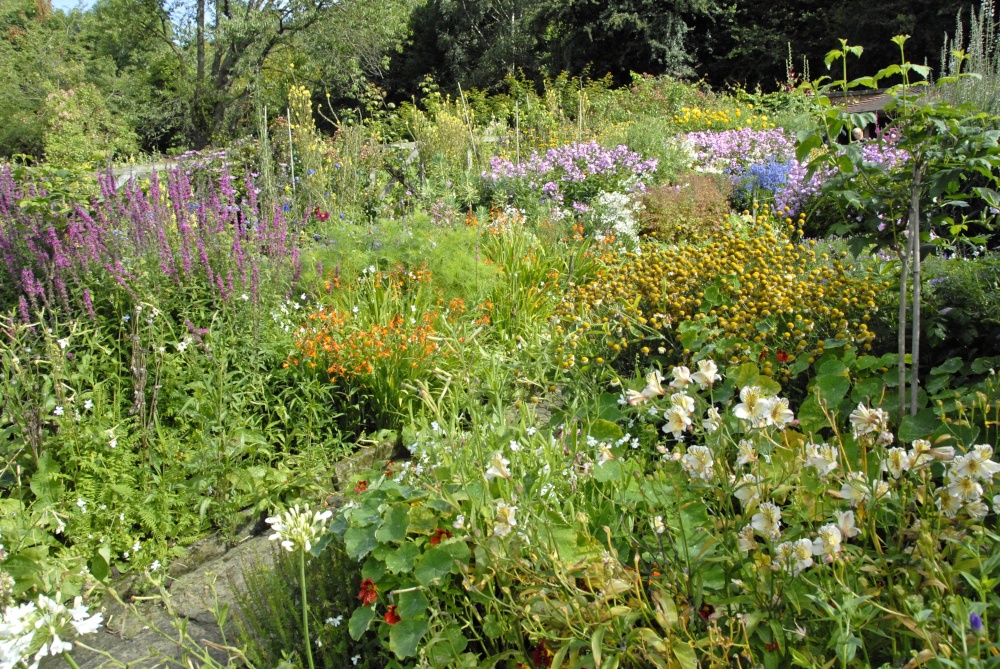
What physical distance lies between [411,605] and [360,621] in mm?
131

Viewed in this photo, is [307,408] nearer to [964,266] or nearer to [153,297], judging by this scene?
[153,297]

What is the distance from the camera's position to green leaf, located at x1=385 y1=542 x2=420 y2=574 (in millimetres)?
1678

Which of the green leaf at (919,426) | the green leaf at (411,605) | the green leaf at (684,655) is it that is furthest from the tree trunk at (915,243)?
the green leaf at (411,605)

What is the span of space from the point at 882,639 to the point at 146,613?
2.23 meters

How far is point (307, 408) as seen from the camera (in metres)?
3.25

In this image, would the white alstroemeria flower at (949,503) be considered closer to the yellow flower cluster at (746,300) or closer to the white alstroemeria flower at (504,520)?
the white alstroemeria flower at (504,520)

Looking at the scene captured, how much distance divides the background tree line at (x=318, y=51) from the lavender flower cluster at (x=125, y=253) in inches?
579

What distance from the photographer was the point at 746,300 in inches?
110

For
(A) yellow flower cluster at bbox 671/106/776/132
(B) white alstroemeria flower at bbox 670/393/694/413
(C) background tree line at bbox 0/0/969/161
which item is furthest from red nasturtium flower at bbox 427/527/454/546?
(C) background tree line at bbox 0/0/969/161

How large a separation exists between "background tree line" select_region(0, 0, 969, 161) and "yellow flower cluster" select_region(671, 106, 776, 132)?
7422 millimetres

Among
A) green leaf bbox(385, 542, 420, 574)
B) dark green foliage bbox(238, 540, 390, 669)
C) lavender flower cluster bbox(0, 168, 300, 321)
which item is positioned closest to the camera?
green leaf bbox(385, 542, 420, 574)

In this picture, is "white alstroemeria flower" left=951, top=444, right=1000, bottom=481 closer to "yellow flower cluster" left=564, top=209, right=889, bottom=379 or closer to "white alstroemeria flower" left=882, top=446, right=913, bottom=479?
"white alstroemeria flower" left=882, top=446, right=913, bottom=479

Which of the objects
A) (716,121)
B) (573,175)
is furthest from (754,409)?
(716,121)

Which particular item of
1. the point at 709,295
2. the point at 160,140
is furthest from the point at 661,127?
the point at 160,140
